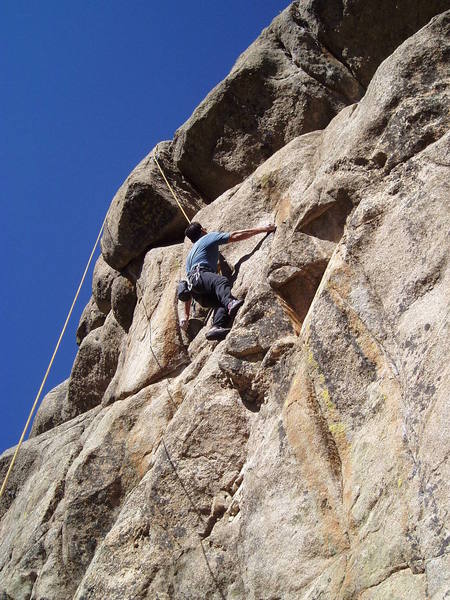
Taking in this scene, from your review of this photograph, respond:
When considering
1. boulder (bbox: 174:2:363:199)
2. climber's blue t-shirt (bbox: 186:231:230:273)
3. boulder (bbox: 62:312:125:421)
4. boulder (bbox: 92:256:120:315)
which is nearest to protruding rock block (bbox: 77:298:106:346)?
boulder (bbox: 92:256:120:315)

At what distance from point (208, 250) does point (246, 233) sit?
23.5 inches

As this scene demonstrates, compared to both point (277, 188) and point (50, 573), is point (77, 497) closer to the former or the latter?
point (50, 573)

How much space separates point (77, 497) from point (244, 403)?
10.2 feet

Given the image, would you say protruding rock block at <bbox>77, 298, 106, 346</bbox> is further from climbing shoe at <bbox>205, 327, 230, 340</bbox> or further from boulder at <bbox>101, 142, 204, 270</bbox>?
climbing shoe at <bbox>205, 327, 230, 340</bbox>

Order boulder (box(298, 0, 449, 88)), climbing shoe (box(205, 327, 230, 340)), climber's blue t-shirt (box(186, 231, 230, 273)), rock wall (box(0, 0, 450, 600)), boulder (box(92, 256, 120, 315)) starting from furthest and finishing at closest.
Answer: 1. boulder (box(92, 256, 120, 315))
2. boulder (box(298, 0, 449, 88))
3. climber's blue t-shirt (box(186, 231, 230, 273))
4. climbing shoe (box(205, 327, 230, 340))
5. rock wall (box(0, 0, 450, 600))

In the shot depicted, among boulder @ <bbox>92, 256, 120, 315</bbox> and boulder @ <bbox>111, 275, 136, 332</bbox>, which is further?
boulder @ <bbox>92, 256, 120, 315</bbox>

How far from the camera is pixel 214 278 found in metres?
9.38

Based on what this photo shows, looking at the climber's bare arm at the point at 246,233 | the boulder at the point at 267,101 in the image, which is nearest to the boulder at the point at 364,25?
the boulder at the point at 267,101

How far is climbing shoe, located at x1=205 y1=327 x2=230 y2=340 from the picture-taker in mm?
8781

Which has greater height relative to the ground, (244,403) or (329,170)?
(329,170)

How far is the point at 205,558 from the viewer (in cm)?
703

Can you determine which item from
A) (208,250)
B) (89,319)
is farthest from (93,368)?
(208,250)

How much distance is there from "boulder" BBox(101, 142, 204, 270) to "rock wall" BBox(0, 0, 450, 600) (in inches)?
2.3

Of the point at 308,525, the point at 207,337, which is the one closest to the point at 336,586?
the point at 308,525
